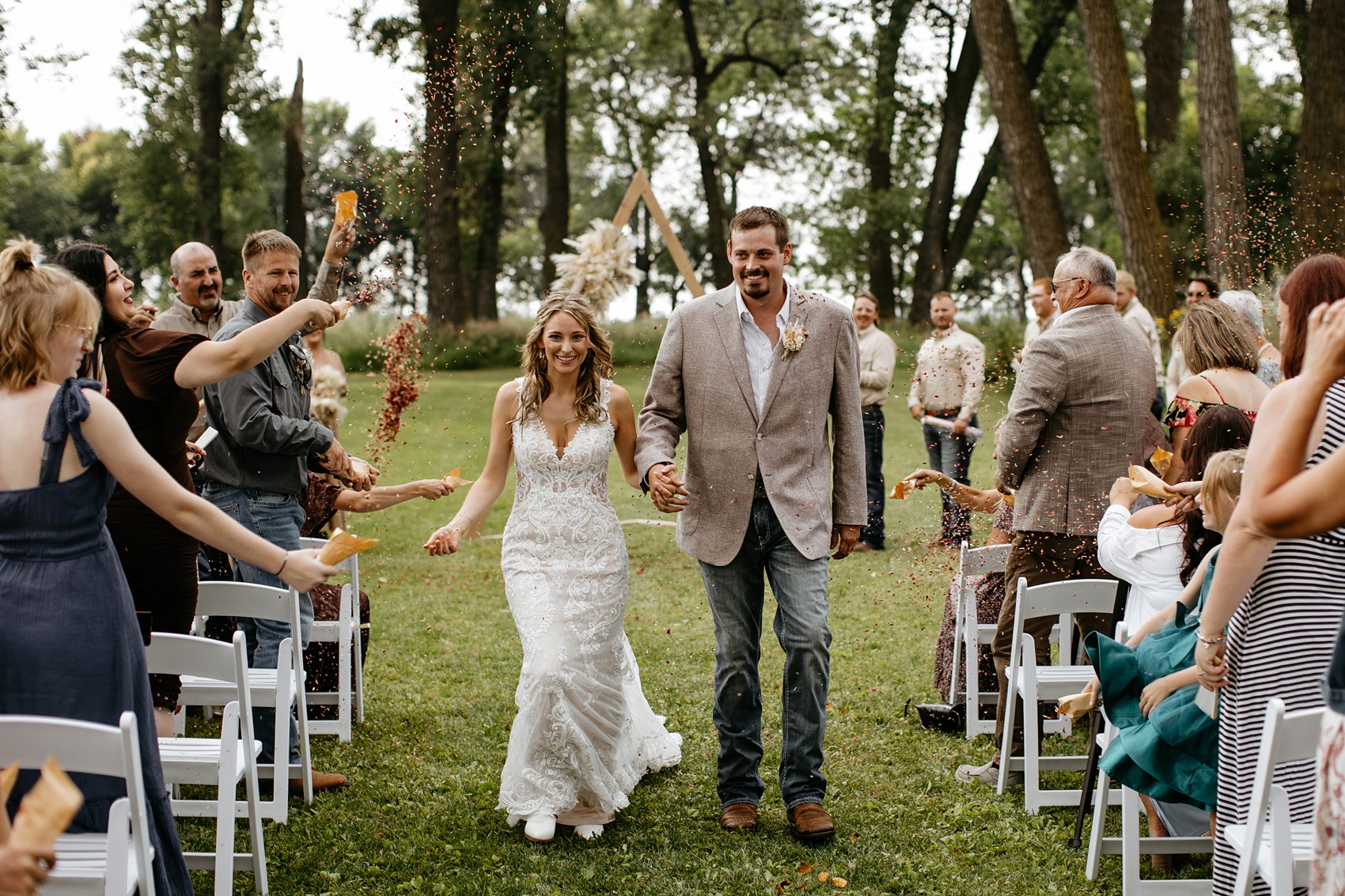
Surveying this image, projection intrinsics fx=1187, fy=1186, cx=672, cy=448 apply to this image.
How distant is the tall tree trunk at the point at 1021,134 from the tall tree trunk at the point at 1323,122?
3.17 metres

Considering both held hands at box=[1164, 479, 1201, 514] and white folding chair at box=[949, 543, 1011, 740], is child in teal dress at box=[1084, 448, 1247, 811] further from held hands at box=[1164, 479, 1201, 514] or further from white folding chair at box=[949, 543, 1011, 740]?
white folding chair at box=[949, 543, 1011, 740]

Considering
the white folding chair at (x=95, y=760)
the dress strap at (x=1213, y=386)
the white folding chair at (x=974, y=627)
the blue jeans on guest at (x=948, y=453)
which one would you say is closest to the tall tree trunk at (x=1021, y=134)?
the blue jeans on guest at (x=948, y=453)

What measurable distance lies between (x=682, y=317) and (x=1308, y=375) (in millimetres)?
2505

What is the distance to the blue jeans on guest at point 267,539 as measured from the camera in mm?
4848

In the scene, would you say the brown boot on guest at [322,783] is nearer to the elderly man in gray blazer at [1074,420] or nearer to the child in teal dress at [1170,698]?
the elderly man in gray blazer at [1074,420]

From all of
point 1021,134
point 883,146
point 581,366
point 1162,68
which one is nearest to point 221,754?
point 581,366

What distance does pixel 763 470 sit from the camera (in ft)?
14.6

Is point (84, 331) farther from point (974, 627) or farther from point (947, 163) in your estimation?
point (947, 163)

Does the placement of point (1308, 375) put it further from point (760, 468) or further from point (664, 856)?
point (664, 856)

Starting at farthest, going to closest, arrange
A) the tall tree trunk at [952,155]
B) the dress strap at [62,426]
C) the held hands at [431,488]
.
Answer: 1. the tall tree trunk at [952,155]
2. the held hands at [431,488]
3. the dress strap at [62,426]

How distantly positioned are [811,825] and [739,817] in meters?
0.30

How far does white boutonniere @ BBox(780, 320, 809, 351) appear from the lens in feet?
14.7

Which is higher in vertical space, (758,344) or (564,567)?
(758,344)

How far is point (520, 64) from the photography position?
2222 centimetres
